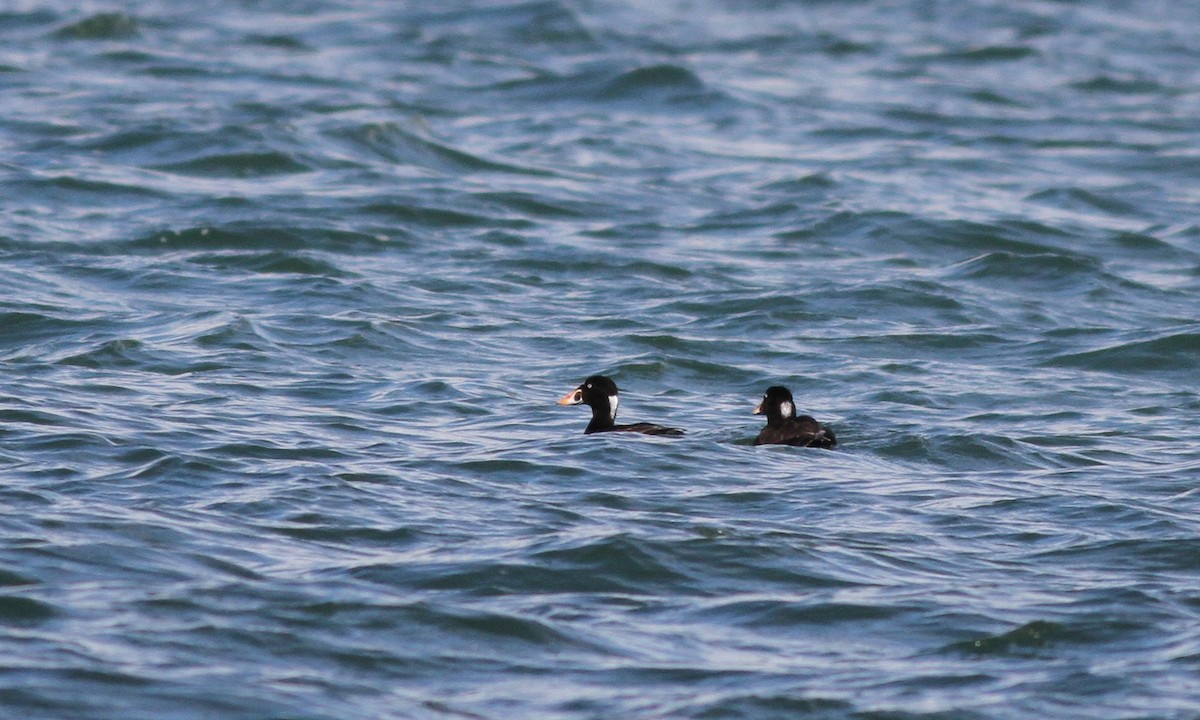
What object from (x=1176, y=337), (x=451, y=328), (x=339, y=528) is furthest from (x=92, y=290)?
(x=1176, y=337)

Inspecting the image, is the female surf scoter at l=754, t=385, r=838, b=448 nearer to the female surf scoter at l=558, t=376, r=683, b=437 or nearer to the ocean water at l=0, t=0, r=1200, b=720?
the ocean water at l=0, t=0, r=1200, b=720

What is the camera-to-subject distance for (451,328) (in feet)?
42.6

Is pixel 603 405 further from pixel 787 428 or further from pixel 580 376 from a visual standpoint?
pixel 580 376

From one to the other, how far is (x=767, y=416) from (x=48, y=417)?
386 centimetres

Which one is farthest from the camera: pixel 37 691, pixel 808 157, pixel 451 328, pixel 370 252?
pixel 808 157

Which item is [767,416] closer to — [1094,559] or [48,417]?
[1094,559]

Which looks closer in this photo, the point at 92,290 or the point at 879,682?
the point at 879,682

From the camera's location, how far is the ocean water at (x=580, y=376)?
21.7 ft

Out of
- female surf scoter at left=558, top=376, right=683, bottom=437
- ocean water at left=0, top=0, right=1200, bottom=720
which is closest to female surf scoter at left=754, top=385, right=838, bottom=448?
ocean water at left=0, top=0, right=1200, bottom=720

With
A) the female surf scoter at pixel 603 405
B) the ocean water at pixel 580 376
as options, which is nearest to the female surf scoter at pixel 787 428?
the ocean water at pixel 580 376

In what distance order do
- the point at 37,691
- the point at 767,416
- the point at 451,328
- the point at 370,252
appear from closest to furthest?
the point at 37,691 → the point at 767,416 → the point at 451,328 → the point at 370,252

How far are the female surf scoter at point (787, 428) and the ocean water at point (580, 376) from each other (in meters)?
0.15

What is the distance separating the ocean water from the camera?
661 cm

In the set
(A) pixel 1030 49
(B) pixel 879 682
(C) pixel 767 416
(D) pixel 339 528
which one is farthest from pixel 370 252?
(A) pixel 1030 49
